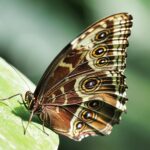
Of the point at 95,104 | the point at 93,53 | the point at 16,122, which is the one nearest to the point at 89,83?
the point at 95,104

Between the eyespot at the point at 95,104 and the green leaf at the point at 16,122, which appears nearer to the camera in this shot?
the green leaf at the point at 16,122

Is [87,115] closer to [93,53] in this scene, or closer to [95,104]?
[95,104]

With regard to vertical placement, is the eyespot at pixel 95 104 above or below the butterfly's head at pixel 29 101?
below

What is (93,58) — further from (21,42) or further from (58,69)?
(21,42)

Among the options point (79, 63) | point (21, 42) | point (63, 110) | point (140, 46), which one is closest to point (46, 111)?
point (63, 110)

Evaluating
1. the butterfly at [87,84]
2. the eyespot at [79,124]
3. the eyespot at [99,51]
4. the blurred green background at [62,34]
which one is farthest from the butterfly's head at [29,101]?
the blurred green background at [62,34]

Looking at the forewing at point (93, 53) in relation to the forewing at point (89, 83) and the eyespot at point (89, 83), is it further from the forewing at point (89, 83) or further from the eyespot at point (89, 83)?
the eyespot at point (89, 83)

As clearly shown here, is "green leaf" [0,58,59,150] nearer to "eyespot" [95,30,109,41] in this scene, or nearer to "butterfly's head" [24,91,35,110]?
"butterfly's head" [24,91,35,110]
